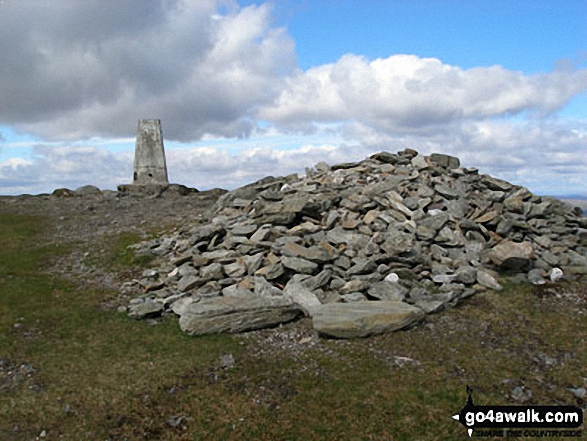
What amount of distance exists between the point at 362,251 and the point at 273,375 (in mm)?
6626

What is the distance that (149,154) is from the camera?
3172 centimetres

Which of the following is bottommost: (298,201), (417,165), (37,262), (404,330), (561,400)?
(561,400)

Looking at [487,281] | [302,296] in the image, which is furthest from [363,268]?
[487,281]

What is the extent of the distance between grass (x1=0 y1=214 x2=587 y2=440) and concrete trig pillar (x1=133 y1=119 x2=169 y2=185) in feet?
60.8

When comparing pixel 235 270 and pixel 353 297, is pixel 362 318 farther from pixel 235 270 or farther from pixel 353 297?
pixel 235 270

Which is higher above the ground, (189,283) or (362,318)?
(189,283)

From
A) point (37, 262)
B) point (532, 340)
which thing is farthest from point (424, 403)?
point (37, 262)

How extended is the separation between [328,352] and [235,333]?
263cm

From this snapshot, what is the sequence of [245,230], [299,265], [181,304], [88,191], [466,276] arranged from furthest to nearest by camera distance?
[88,191], [245,230], [299,265], [466,276], [181,304]

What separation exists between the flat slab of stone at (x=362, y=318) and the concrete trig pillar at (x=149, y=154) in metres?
22.4

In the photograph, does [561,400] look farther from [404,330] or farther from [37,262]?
[37,262]

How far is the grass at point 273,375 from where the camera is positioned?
28.2 ft

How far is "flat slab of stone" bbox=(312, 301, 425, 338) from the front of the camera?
11719 mm

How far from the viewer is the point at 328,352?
1110 centimetres
